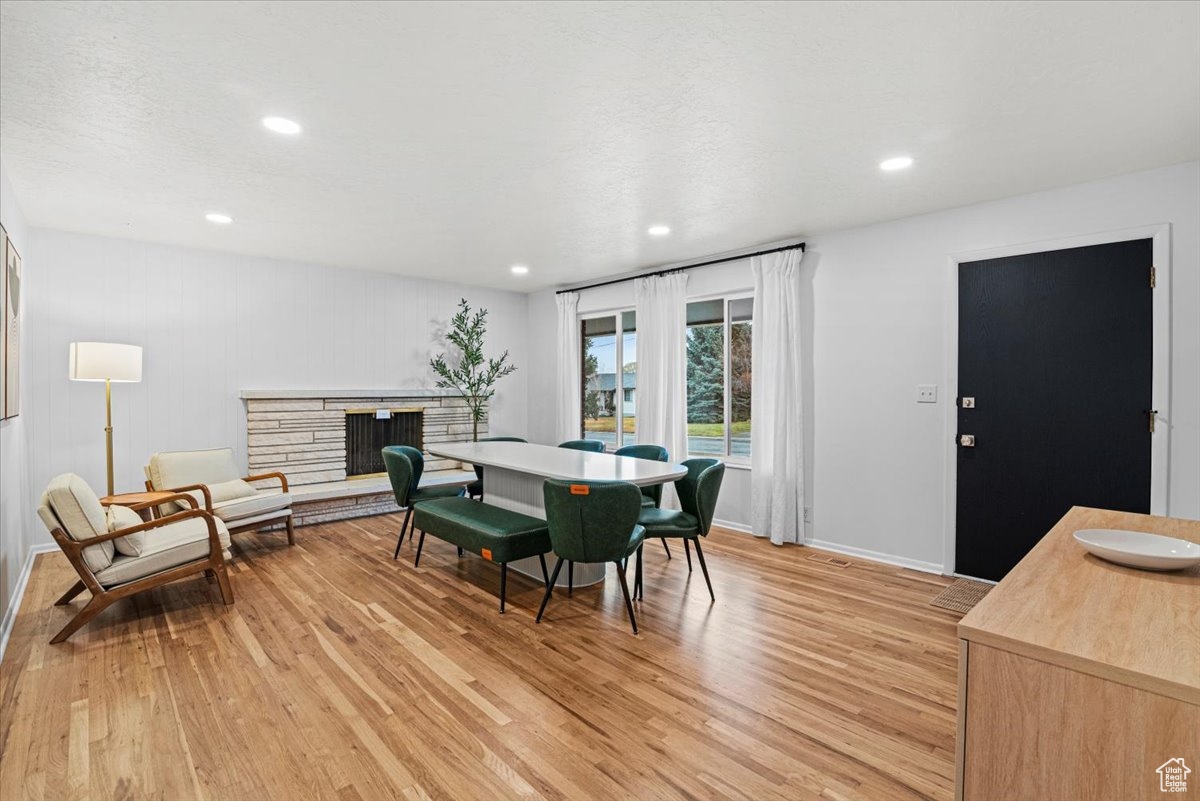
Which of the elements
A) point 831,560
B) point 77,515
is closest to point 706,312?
point 831,560

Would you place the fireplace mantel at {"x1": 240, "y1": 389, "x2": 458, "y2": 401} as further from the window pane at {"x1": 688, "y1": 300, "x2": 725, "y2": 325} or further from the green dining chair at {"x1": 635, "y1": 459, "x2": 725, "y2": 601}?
the green dining chair at {"x1": 635, "y1": 459, "x2": 725, "y2": 601}

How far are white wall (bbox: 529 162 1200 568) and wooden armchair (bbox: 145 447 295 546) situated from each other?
14.4 ft

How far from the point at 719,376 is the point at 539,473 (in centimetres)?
262

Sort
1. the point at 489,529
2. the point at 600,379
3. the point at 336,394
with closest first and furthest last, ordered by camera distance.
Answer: the point at 489,529, the point at 336,394, the point at 600,379

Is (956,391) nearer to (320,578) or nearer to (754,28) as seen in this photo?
(754,28)

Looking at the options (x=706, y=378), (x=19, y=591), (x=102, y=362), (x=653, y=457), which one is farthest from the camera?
(x=706, y=378)

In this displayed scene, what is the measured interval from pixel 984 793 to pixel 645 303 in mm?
5249

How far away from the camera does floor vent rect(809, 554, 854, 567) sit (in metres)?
4.27

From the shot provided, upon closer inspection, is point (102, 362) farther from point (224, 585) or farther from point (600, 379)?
point (600, 379)

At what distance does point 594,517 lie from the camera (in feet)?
9.66

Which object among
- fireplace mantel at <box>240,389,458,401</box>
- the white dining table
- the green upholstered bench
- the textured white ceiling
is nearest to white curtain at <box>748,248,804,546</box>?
the textured white ceiling

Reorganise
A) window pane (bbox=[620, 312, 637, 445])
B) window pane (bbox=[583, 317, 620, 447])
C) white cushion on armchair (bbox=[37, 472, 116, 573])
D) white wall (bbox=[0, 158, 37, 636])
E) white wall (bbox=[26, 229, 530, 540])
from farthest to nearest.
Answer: window pane (bbox=[583, 317, 620, 447]), window pane (bbox=[620, 312, 637, 445]), white wall (bbox=[26, 229, 530, 540]), white wall (bbox=[0, 158, 37, 636]), white cushion on armchair (bbox=[37, 472, 116, 573])

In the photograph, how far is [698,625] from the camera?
319cm

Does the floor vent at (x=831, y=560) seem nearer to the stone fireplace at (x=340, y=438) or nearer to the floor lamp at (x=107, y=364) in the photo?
the stone fireplace at (x=340, y=438)
